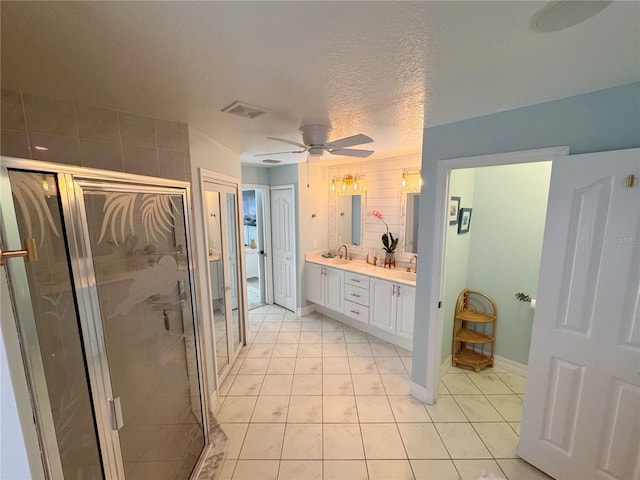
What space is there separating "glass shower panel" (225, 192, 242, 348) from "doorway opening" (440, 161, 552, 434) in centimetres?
229

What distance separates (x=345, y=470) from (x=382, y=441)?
0.37 metres

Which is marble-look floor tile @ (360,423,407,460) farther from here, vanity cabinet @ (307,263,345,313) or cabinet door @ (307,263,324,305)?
cabinet door @ (307,263,324,305)

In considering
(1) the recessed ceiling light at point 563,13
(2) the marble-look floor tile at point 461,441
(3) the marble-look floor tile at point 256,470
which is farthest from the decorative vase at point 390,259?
(1) the recessed ceiling light at point 563,13

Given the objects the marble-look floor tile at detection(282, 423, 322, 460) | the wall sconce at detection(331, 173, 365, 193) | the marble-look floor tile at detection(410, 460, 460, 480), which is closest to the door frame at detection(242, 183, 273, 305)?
the wall sconce at detection(331, 173, 365, 193)

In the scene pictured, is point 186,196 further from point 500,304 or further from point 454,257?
point 500,304

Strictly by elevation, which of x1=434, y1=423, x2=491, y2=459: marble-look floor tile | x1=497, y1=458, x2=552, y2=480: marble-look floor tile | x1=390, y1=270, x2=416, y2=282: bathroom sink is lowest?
x1=497, y1=458, x2=552, y2=480: marble-look floor tile

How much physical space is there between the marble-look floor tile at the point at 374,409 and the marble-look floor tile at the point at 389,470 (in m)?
0.35

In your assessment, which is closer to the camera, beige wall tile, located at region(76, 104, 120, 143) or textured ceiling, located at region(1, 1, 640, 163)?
textured ceiling, located at region(1, 1, 640, 163)

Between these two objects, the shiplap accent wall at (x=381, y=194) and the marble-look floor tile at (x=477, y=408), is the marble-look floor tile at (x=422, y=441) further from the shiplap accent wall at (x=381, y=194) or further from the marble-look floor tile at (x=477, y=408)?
the shiplap accent wall at (x=381, y=194)

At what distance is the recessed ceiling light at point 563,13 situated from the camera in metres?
0.77

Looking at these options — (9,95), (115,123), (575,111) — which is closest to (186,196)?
(115,123)

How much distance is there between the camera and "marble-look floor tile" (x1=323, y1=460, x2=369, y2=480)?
170cm

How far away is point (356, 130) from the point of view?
2.13 metres

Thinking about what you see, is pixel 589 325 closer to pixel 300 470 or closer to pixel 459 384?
pixel 459 384
